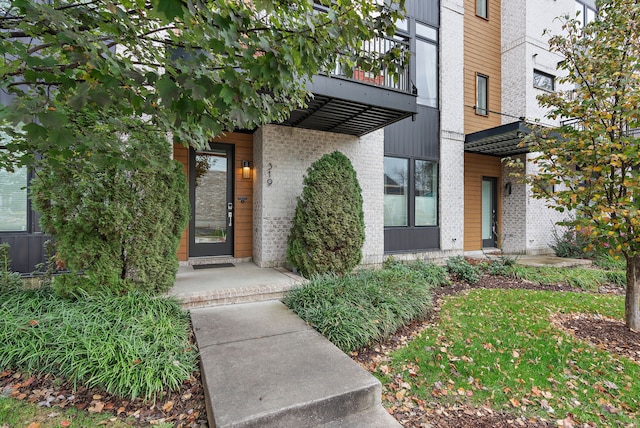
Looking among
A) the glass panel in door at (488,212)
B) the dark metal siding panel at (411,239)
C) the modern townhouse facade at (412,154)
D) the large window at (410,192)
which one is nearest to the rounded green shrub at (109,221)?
the modern townhouse facade at (412,154)

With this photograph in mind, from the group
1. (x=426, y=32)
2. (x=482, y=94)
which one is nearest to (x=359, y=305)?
(x=426, y=32)

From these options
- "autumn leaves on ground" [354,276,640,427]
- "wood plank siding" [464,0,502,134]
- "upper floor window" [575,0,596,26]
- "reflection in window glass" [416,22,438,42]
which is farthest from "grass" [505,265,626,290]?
"upper floor window" [575,0,596,26]

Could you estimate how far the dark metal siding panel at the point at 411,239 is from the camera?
7.48m

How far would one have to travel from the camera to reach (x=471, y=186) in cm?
925

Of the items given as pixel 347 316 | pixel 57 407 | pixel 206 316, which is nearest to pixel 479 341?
pixel 347 316

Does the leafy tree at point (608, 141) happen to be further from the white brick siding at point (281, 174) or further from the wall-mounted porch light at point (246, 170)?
the wall-mounted porch light at point (246, 170)

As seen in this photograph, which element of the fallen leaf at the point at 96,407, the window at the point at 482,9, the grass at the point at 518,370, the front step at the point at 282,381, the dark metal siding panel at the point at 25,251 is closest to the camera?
the front step at the point at 282,381

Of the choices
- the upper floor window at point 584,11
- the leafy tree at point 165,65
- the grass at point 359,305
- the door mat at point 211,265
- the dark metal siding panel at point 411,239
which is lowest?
the grass at point 359,305

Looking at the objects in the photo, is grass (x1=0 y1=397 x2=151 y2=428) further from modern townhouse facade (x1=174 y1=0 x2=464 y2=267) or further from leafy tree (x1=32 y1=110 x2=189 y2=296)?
modern townhouse facade (x1=174 y1=0 x2=464 y2=267)

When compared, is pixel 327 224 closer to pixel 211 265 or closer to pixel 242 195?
pixel 242 195

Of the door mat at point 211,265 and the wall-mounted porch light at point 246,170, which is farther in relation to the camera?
the wall-mounted porch light at point 246,170

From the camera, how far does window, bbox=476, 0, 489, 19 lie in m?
9.34

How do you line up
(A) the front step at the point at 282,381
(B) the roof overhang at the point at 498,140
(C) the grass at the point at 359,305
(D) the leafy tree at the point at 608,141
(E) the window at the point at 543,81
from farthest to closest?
(E) the window at the point at 543,81 < (B) the roof overhang at the point at 498,140 < (C) the grass at the point at 359,305 < (D) the leafy tree at the point at 608,141 < (A) the front step at the point at 282,381

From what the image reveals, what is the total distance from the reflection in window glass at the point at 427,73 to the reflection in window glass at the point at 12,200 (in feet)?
26.9
